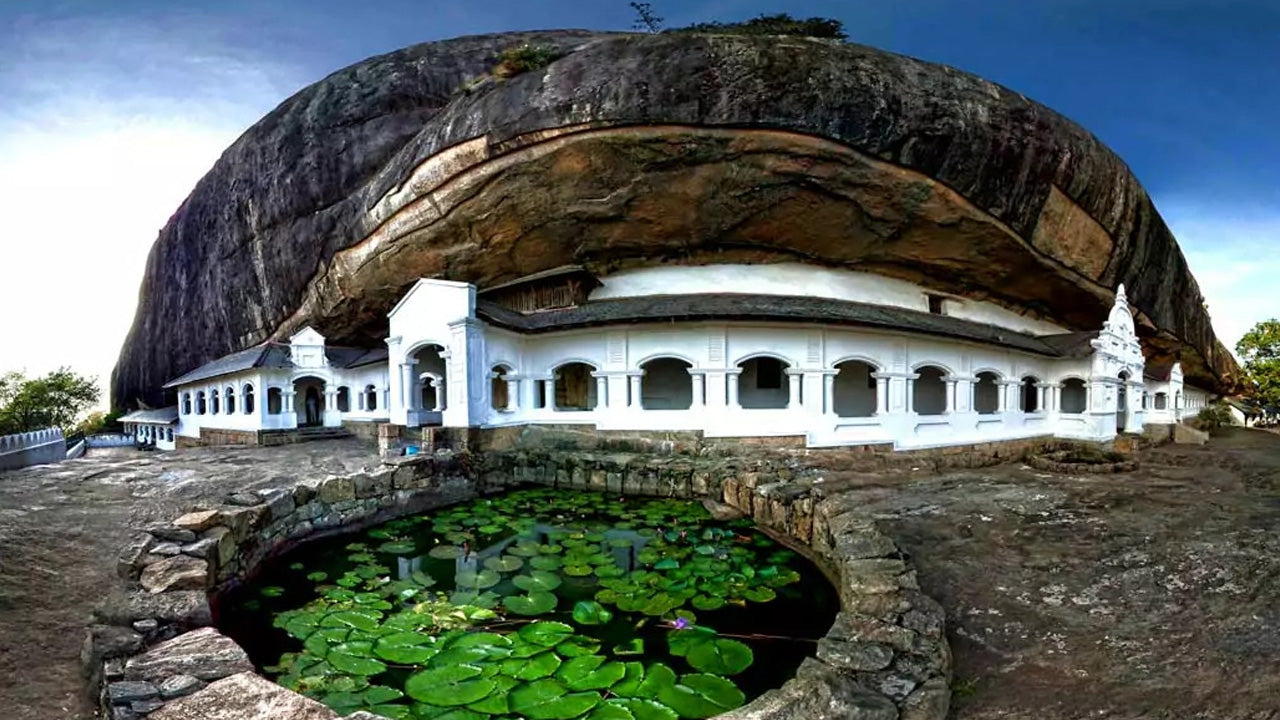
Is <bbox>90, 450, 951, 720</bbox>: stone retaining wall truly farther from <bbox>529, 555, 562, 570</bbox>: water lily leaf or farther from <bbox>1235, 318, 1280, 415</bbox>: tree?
<bbox>1235, 318, 1280, 415</bbox>: tree

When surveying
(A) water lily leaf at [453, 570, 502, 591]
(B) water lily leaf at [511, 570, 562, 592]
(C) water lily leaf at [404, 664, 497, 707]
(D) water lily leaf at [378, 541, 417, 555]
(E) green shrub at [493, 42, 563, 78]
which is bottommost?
(D) water lily leaf at [378, 541, 417, 555]

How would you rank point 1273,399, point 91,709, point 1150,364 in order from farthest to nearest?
point 1273,399, point 1150,364, point 91,709

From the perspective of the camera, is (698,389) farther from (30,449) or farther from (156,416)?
(156,416)

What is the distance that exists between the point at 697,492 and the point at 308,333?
57.1 ft

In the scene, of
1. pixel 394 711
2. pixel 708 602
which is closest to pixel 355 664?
pixel 394 711

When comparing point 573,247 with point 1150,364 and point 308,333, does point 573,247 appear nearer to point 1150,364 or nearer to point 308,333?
point 308,333

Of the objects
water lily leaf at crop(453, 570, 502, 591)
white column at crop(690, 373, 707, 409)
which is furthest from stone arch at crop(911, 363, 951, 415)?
water lily leaf at crop(453, 570, 502, 591)

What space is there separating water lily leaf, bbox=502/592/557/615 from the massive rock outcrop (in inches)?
437

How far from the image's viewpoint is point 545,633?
4.16 metres

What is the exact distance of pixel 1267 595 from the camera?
4.36 metres

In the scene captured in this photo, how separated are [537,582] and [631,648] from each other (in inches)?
59.1

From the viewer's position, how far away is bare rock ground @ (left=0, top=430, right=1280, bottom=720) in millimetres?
3133

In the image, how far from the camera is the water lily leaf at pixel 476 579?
5.37m

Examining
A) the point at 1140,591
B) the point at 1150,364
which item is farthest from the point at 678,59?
the point at 1150,364
